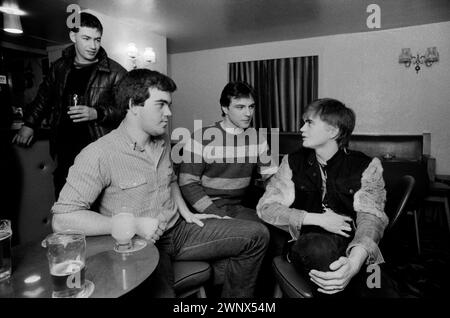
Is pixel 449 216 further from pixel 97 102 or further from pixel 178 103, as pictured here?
pixel 178 103

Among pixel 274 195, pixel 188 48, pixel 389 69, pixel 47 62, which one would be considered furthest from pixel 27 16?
pixel 389 69

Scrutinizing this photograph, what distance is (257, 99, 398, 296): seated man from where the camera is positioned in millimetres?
1259

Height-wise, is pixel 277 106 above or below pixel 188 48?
below

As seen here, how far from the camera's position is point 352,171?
1536 mm

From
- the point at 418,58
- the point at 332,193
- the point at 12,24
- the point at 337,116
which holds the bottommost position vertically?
the point at 332,193

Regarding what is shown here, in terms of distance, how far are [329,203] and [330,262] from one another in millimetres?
386

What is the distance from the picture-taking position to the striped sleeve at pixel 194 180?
6.48 feet

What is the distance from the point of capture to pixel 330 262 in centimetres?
125

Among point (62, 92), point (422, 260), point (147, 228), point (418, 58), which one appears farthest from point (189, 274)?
point (418, 58)

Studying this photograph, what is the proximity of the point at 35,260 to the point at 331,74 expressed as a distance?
5.23 metres

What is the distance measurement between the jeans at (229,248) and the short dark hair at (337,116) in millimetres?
638

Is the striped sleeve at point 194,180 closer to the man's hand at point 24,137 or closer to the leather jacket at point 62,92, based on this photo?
the leather jacket at point 62,92

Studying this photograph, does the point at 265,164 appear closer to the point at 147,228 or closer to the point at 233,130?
the point at 233,130

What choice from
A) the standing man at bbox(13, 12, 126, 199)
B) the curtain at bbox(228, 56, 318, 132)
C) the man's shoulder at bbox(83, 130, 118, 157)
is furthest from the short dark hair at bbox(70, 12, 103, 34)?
the curtain at bbox(228, 56, 318, 132)
